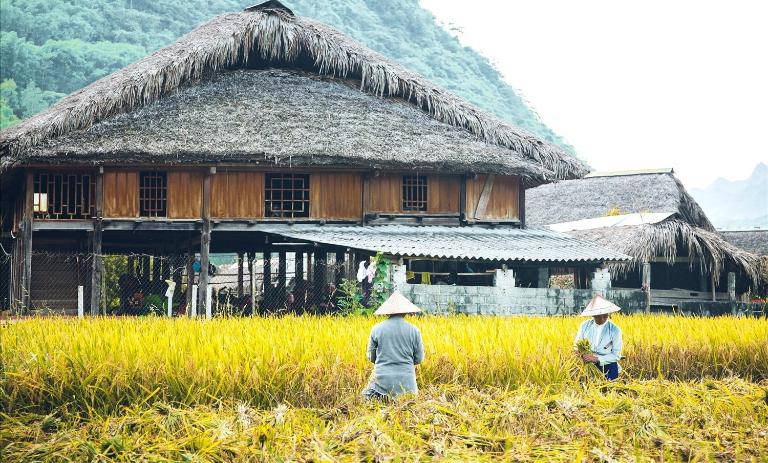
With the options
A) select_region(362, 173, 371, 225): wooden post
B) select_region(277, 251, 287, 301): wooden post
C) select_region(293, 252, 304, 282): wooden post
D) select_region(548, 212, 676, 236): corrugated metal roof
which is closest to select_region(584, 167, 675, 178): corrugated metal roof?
select_region(548, 212, 676, 236): corrugated metal roof

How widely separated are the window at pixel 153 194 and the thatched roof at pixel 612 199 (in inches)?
554

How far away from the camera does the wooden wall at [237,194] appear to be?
16953mm

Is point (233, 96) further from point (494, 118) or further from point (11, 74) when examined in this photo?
point (11, 74)

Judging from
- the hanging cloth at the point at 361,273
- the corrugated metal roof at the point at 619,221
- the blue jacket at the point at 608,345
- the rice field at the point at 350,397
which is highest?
the corrugated metal roof at the point at 619,221

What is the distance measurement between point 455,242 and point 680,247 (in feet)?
24.1

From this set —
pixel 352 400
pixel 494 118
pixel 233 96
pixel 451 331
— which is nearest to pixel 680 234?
pixel 494 118

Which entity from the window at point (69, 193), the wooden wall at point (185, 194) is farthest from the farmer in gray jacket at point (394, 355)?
the window at point (69, 193)

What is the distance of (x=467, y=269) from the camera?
696 inches

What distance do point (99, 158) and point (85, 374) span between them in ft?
32.0

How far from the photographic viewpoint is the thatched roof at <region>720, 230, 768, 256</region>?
2628cm

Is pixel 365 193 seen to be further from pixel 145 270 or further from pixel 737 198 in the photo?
pixel 737 198

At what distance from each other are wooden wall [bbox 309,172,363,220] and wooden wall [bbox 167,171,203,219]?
2.31 metres

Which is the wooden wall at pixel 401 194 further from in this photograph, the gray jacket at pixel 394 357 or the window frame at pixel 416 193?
the gray jacket at pixel 394 357

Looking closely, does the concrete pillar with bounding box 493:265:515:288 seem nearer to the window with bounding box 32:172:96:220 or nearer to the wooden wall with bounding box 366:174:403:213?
the wooden wall with bounding box 366:174:403:213
